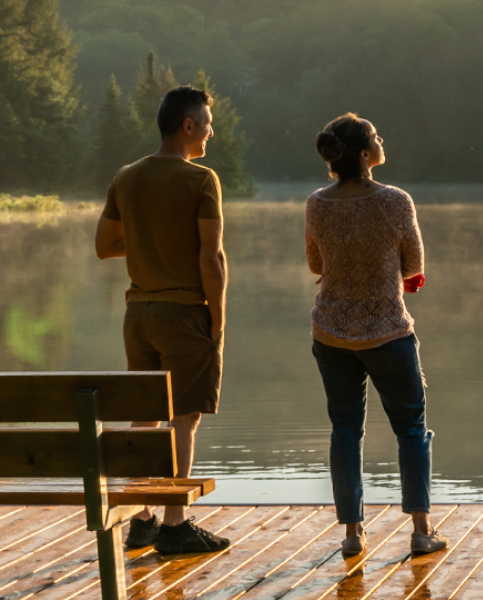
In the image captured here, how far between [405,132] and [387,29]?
15.3 meters

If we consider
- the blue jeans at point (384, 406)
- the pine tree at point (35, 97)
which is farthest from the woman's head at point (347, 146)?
the pine tree at point (35, 97)

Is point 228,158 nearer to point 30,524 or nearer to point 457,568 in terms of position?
point 30,524

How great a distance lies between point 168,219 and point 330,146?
1.70ft

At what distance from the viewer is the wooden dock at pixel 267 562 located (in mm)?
2668

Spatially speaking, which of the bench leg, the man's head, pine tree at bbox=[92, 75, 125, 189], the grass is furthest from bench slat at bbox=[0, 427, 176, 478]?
pine tree at bbox=[92, 75, 125, 189]

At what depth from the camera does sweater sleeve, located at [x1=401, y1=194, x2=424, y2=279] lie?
9.18 feet

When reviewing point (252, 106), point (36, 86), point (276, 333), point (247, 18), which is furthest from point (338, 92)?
point (276, 333)

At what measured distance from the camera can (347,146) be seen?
2844 mm

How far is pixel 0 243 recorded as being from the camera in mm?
22953

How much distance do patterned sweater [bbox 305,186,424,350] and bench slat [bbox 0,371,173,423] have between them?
820mm

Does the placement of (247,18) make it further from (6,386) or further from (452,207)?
(6,386)

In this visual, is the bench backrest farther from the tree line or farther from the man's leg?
the tree line

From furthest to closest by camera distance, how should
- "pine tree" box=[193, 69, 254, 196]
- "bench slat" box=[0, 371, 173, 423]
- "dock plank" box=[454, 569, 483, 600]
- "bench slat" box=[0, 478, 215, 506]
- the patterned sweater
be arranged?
"pine tree" box=[193, 69, 254, 196] < the patterned sweater < "dock plank" box=[454, 569, 483, 600] < "bench slat" box=[0, 478, 215, 506] < "bench slat" box=[0, 371, 173, 423]

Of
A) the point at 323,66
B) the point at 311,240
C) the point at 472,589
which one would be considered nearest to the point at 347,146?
the point at 311,240
